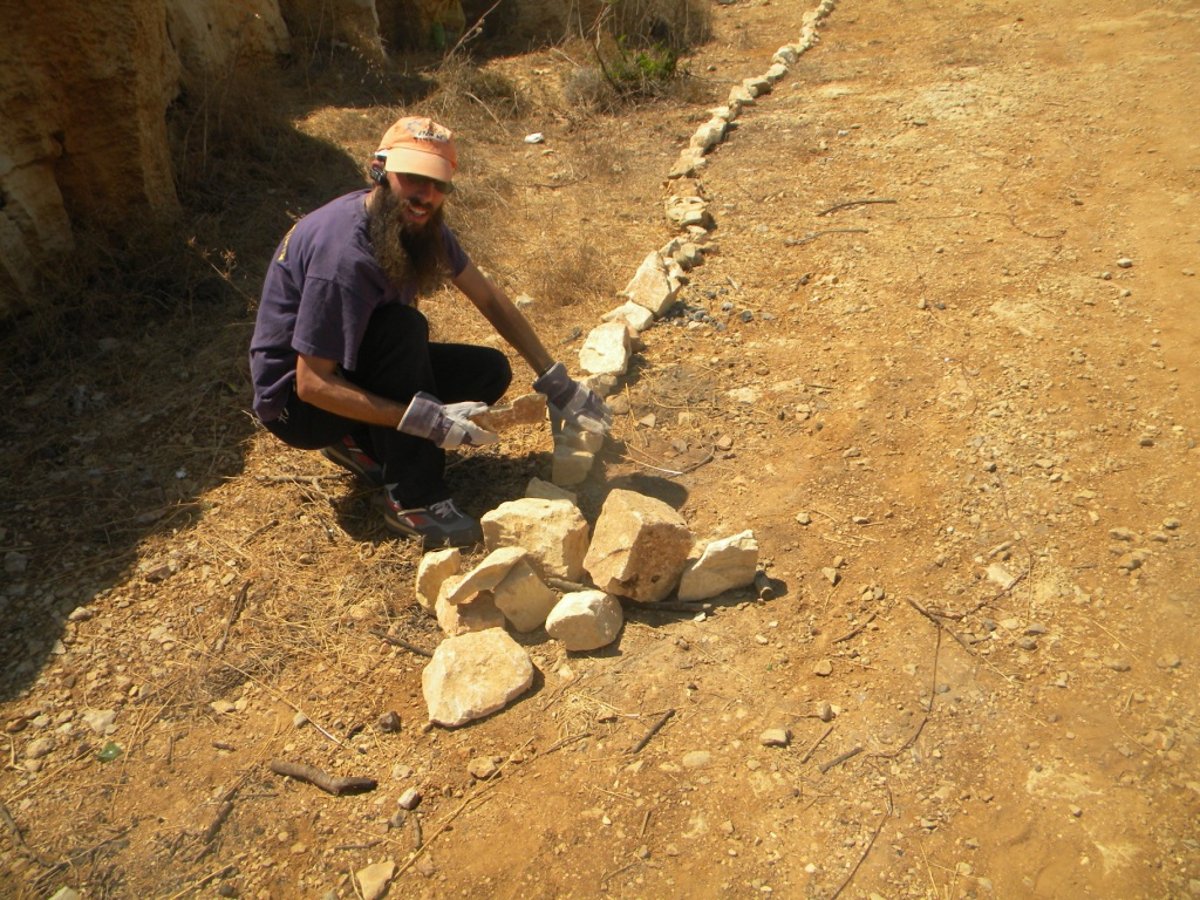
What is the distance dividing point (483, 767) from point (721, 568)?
94 cm

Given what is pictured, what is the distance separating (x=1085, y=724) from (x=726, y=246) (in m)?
3.30

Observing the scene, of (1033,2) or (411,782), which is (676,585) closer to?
(411,782)

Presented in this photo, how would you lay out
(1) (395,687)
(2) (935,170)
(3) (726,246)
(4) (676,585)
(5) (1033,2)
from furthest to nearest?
1. (5) (1033,2)
2. (2) (935,170)
3. (3) (726,246)
4. (4) (676,585)
5. (1) (395,687)

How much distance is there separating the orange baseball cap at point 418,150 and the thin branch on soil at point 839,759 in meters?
2.04

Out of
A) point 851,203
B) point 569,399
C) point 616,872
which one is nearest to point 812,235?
point 851,203

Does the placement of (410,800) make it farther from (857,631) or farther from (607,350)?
(607,350)

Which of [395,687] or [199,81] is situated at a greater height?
[199,81]

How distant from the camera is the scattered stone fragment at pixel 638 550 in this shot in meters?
2.81

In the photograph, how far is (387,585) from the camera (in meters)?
3.14

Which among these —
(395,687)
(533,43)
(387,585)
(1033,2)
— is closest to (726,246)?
(387,585)

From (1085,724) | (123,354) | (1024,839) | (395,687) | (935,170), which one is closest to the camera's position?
(1024,839)

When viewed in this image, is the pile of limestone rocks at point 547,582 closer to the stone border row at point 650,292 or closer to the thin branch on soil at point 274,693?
the thin branch on soil at point 274,693

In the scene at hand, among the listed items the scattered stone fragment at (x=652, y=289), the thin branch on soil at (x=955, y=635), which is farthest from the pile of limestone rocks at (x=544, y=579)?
the scattered stone fragment at (x=652, y=289)

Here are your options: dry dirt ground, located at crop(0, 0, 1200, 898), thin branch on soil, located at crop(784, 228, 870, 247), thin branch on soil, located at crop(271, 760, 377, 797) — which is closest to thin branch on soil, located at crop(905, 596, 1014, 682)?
dry dirt ground, located at crop(0, 0, 1200, 898)
